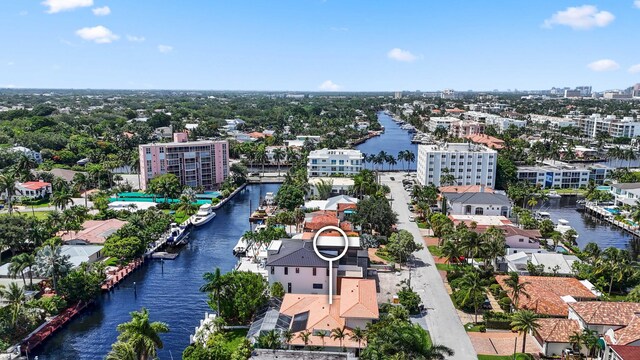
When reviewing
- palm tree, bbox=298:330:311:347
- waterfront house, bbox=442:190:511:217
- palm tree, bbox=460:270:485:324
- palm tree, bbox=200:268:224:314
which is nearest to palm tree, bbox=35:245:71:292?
palm tree, bbox=200:268:224:314

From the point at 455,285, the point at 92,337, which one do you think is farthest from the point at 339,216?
the point at 92,337

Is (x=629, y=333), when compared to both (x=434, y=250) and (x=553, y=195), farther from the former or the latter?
(x=553, y=195)

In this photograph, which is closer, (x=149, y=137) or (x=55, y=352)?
(x=55, y=352)

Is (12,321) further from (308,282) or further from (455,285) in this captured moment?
(455,285)

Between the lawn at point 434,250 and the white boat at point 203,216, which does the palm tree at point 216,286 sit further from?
the white boat at point 203,216

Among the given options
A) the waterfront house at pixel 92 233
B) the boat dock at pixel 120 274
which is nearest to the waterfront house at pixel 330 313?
the boat dock at pixel 120 274

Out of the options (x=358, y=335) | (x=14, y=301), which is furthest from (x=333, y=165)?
(x=14, y=301)

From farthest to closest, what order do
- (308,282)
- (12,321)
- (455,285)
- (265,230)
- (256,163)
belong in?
(256,163) → (265,230) → (455,285) → (308,282) → (12,321)
